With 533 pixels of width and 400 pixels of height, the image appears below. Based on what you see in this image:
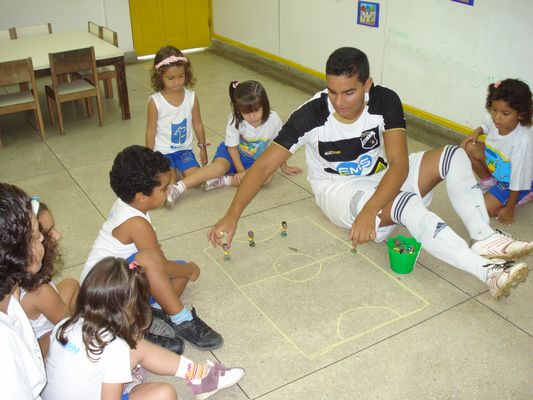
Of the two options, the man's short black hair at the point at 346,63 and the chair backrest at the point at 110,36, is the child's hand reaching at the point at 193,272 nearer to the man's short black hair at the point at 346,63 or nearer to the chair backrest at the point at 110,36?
the man's short black hair at the point at 346,63

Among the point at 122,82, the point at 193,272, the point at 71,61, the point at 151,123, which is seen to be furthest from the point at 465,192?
the point at 71,61

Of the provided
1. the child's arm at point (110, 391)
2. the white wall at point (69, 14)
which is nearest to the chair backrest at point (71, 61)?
the white wall at point (69, 14)

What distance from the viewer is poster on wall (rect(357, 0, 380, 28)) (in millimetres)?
5043

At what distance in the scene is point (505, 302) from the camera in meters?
2.80

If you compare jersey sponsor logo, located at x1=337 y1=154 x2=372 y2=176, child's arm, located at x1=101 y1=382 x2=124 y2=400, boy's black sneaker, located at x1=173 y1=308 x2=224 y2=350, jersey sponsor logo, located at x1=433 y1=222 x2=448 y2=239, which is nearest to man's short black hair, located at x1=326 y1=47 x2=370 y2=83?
jersey sponsor logo, located at x1=337 y1=154 x2=372 y2=176

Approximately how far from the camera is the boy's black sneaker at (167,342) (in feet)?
8.11

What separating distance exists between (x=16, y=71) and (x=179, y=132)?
1.71 metres

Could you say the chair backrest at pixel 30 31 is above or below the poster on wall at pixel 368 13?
below

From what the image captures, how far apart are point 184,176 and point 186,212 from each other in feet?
1.53

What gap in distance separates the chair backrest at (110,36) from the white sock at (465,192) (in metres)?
3.77

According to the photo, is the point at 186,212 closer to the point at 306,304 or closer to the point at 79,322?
the point at 306,304

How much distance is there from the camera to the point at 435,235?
2832 millimetres

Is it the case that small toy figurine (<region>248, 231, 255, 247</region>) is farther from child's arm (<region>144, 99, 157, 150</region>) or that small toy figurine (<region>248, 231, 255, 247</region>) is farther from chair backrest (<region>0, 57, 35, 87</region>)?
chair backrest (<region>0, 57, 35, 87</region>)

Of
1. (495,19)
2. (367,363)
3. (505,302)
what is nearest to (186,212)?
(367,363)
